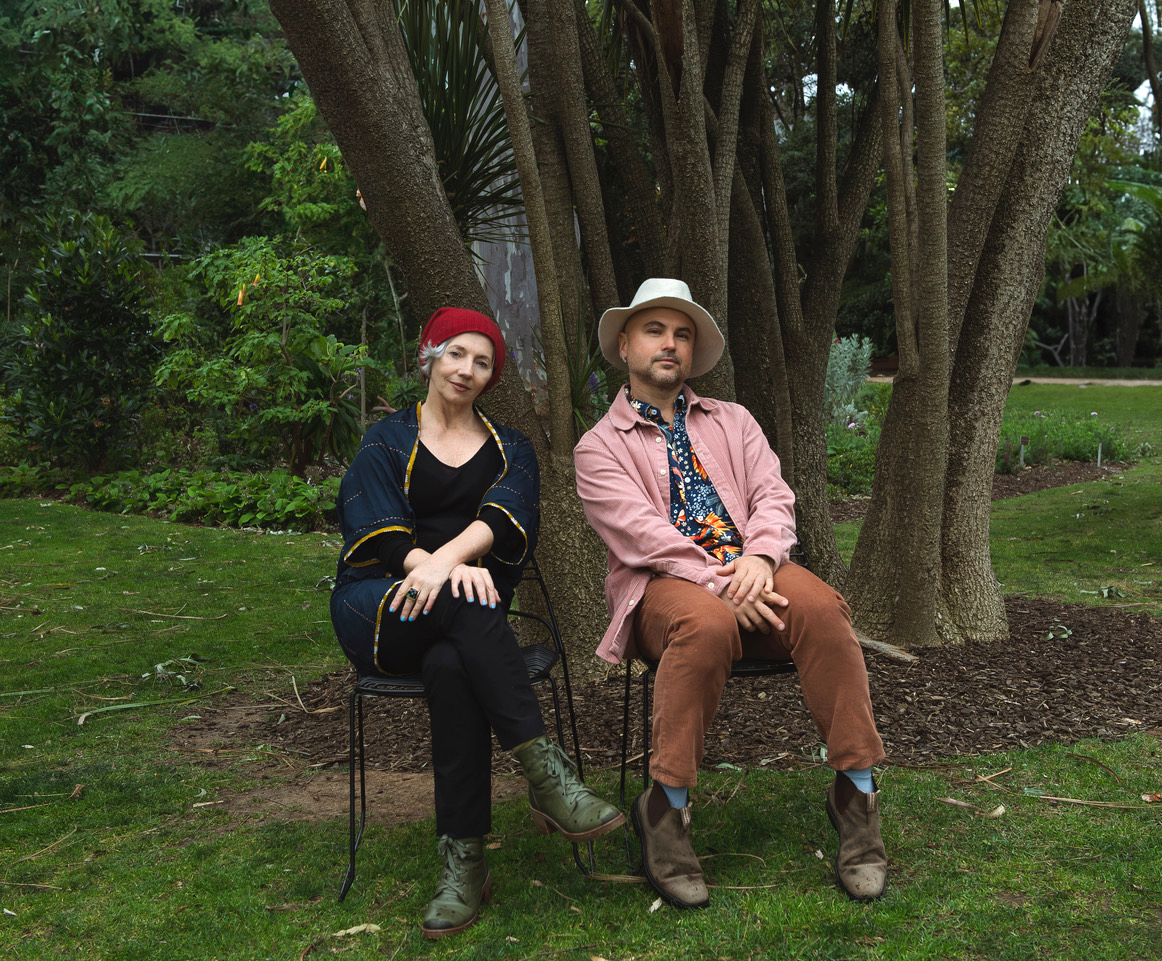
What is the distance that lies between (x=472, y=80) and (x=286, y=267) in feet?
18.8

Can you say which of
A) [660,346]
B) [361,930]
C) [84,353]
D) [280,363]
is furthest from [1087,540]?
[84,353]

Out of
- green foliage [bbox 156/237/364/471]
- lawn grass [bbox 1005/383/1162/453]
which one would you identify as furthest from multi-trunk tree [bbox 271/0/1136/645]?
lawn grass [bbox 1005/383/1162/453]

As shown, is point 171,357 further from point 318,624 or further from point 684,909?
point 684,909

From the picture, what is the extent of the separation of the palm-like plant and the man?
1349 mm

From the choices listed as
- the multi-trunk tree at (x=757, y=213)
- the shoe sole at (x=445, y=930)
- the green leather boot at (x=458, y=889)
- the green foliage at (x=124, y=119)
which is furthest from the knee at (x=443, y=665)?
the green foliage at (x=124, y=119)

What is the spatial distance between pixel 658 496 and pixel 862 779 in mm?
921

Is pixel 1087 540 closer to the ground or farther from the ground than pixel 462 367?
closer to the ground

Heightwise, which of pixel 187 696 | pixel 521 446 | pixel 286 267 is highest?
pixel 286 267

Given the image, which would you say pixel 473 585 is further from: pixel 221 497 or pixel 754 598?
pixel 221 497

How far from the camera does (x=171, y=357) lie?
906 centimetres

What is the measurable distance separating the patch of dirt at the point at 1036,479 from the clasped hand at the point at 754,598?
6112 millimetres

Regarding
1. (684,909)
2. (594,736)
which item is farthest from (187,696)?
(684,909)

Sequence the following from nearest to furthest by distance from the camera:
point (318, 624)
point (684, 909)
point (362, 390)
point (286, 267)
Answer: point (684, 909)
point (318, 624)
point (362, 390)
point (286, 267)

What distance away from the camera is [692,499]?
2881 millimetres
